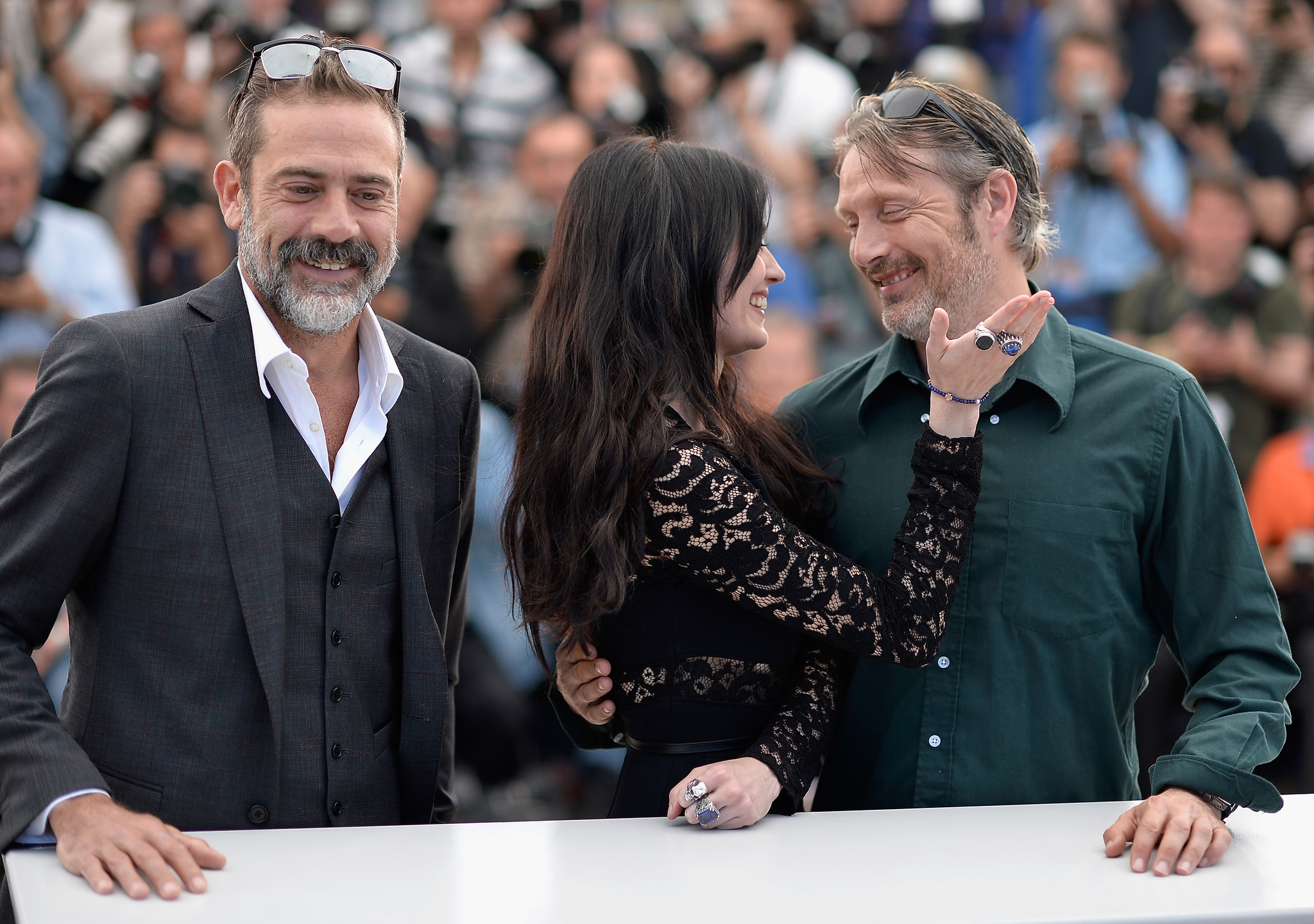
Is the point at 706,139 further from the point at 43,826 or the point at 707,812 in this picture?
the point at 43,826

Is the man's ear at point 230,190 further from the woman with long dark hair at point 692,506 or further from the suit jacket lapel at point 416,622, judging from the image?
the woman with long dark hair at point 692,506

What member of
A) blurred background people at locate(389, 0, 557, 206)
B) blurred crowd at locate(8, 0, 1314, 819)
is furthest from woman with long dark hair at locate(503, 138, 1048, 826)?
blurred background people at locate(389, 0, 557, 206)

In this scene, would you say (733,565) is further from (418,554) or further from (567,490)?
(418,554)

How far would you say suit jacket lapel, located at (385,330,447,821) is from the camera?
6.70ft

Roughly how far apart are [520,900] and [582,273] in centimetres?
99

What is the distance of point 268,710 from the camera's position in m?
1.94

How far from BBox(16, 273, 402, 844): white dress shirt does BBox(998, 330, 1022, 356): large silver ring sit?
3.25 ft

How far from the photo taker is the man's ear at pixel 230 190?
2131 millimetres

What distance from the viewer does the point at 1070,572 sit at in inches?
83.4

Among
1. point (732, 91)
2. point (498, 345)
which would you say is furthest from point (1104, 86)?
point (498, 345)

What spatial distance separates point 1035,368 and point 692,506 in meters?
0.71

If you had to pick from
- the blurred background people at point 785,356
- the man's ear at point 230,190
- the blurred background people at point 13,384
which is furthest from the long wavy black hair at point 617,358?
the blurred background people at point 785,356

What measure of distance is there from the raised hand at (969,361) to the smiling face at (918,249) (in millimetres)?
348

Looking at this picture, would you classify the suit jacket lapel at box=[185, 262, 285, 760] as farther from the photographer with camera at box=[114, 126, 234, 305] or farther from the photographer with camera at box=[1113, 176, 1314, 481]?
the photographer with camera at box=[1113, 176, 1314, 481]
